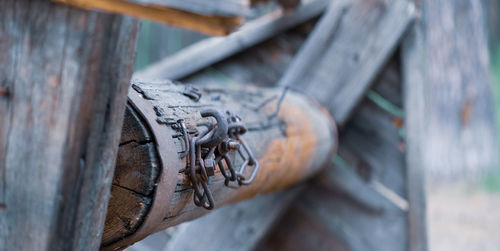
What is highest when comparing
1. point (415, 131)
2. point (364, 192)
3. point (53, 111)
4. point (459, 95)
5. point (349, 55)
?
point (53, 111)

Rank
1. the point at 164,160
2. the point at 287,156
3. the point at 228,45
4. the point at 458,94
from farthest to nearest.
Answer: the point at 458,94 → the point at 228,45 → the point at 287,156 → the point at 164,160

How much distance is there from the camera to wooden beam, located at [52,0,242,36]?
0.59m

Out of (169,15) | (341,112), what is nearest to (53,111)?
(169,15)

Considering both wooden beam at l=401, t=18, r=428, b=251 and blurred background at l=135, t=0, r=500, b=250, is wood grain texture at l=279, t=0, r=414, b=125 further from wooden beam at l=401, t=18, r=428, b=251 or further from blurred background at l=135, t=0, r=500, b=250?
blurred background at l=135, t=0, r=500, b=250

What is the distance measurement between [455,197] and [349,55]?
3.18 meters

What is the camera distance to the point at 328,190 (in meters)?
2.12

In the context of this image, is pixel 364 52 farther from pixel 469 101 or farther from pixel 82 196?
pixel 469 101

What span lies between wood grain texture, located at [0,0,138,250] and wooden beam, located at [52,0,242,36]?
1 centimetres

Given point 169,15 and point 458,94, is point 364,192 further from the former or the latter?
point 458,94

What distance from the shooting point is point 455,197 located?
459cm

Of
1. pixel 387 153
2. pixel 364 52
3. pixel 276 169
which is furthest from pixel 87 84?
pixel 387 153

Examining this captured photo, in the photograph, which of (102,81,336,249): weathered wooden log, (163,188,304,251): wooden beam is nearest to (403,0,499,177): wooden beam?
(163,188,304,251): wooden beam

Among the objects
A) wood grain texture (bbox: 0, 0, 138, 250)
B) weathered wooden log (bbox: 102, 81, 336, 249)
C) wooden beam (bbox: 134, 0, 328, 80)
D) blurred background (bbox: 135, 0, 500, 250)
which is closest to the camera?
wood grain texture (bbox: 0, 0, 138, 250)

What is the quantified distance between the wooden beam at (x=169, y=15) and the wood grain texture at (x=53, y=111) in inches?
0.5
